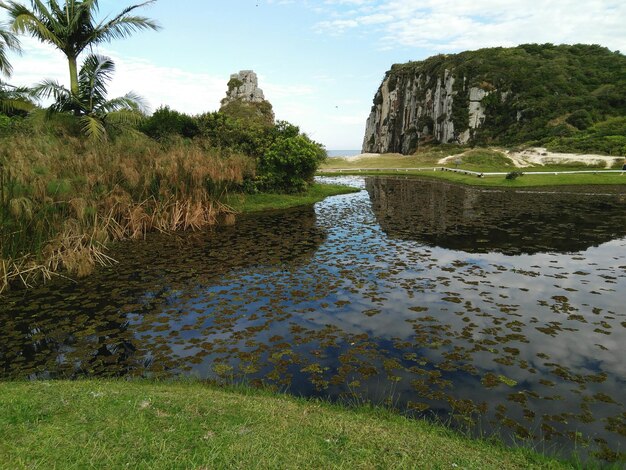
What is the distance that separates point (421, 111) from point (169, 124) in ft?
310

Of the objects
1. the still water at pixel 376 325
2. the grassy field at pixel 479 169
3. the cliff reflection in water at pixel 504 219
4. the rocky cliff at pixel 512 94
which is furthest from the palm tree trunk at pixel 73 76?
the rocky cliff at pixel 512 94

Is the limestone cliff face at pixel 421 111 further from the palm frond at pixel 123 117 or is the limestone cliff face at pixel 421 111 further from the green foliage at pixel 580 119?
the palm frond at pixel 123 117

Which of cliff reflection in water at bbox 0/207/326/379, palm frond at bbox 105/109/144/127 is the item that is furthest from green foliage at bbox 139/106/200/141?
cliff reflection in water at bbox 0/207/326/379

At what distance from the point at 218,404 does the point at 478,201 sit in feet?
98.3

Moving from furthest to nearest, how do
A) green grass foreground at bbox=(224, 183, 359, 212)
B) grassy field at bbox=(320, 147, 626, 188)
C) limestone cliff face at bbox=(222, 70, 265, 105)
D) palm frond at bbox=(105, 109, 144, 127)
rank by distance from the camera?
limestone cliff face at bbox=(222, 70, 265, 105), grassy field at bbox=(320, 147, 626, 188), green grass foreground at bbox=(224, 183, 359, 212), palm frond at bbox=(105, 109, 144, 127)

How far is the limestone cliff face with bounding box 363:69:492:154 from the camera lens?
89062 millimetres

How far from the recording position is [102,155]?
18.2 m

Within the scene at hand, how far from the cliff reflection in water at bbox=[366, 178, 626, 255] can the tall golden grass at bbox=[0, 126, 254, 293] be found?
10.7 metres

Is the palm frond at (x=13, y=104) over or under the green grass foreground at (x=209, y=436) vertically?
over

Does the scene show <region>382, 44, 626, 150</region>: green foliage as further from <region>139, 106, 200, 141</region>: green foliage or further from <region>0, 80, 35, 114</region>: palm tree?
<region>0, 80, 35, 114</region>: palm tree

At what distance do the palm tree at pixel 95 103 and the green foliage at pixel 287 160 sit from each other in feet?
33.9

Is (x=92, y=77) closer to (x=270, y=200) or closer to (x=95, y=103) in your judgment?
(x=95, y=103)

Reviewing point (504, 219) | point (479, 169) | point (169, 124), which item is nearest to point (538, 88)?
point (479, 169)

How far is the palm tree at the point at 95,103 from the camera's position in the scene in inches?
939
